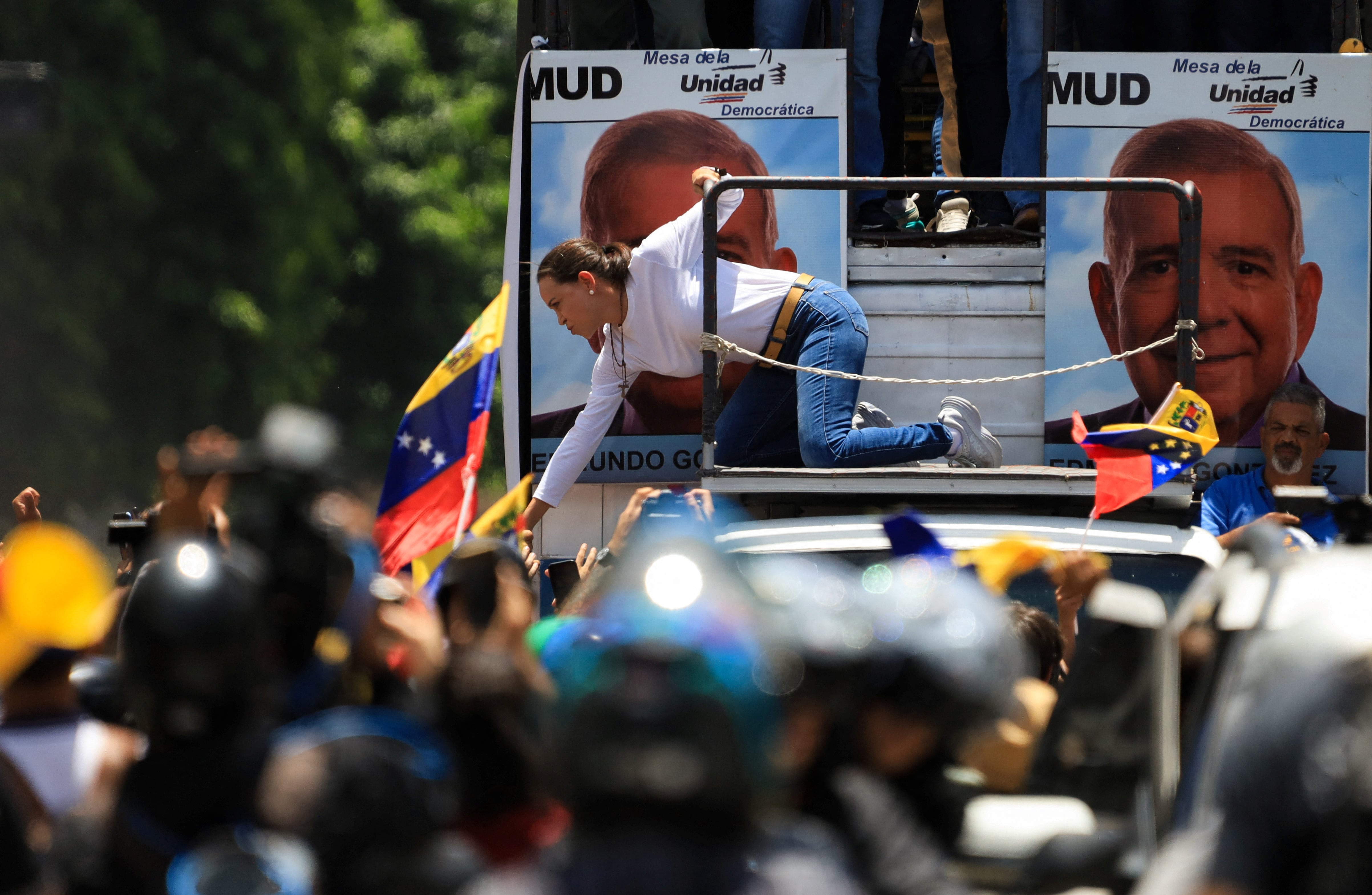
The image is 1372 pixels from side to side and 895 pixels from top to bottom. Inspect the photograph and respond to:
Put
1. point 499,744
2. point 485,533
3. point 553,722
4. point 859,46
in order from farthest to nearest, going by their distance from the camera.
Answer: point 859,46, point 485,533, point 499,744, point 553,722

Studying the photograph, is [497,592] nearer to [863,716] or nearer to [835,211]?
[863,716]

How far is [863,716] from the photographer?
212cm

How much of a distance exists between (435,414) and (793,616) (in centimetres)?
238

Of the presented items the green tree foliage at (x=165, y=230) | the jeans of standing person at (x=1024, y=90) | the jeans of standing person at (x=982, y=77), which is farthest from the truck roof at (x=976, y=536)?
the green tree foliage at (x=165, y=230)

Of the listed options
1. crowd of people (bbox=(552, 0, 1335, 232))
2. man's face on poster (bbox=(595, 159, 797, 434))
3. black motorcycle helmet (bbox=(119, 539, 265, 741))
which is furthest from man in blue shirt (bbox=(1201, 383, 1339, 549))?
black motorcycle helmet (bbox=(119, 539, 265, 741))

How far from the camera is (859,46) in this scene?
271 inches

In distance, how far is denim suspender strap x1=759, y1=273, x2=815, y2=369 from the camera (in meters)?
5.32

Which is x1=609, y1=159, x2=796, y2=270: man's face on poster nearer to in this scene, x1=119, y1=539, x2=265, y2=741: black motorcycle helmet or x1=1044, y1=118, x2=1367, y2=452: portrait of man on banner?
x1=1044, y1=118, x2=1367, y2=452: portrait of man on banner

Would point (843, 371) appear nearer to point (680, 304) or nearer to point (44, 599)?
point (680, 304)

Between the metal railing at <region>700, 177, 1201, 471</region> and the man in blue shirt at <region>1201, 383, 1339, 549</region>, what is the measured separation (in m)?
0.60

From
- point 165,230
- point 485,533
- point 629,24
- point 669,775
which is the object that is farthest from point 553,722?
point 165,230

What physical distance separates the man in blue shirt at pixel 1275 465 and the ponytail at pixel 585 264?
2.12 m

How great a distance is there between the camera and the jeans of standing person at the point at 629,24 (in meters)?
6.77

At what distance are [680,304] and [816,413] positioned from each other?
2.06 ft
